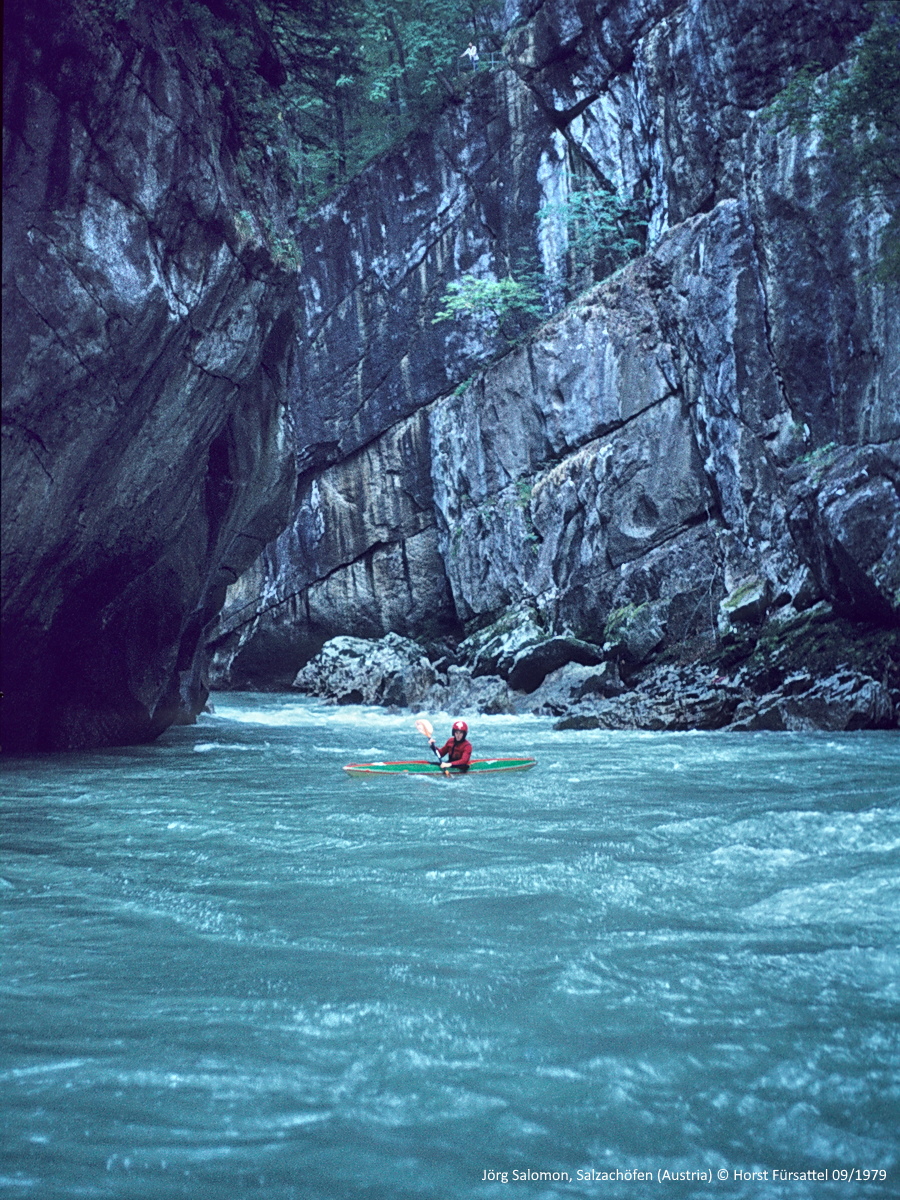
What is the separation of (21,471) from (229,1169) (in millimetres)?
8161

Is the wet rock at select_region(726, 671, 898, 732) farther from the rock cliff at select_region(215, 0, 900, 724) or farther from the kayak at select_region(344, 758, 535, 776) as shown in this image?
the kayak at select_region(344, 758, 535, 776)

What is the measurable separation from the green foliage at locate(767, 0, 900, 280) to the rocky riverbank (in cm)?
592

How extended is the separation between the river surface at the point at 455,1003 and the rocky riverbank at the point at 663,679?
6.30 m

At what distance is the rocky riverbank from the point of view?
1488 cm

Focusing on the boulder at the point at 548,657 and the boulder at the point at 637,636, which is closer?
the boulder at the point at 637,636

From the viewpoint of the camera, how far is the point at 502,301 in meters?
27.3

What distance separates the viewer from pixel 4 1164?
3184 mm

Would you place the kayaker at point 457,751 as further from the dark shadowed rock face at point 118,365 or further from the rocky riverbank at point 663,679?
the rocky riverbank at point 663,679

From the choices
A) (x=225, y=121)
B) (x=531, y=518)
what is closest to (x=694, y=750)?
(x=225, y=121)

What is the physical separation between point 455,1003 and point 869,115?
1443 cm

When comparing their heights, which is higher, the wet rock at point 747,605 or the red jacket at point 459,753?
the wet rock at point 747,605

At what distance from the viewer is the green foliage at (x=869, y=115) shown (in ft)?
44.4

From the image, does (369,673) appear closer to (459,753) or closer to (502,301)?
(502,301)

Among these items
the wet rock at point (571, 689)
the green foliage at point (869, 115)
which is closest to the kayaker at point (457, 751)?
the wet rock at point (571, 689)
